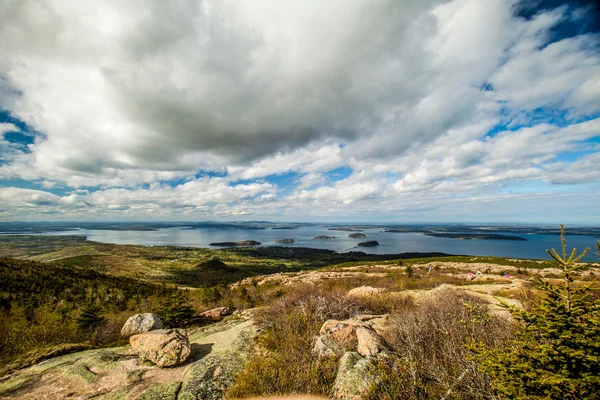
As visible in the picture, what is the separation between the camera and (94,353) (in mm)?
7227

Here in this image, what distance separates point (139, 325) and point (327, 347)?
887 centimetres

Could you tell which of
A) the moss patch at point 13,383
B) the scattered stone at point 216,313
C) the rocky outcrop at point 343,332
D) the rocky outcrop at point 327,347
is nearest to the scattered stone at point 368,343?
the rocky outcrop at point 343,332

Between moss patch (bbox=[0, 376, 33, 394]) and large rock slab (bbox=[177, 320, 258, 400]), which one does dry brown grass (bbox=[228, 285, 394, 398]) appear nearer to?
large rock slab (bbox=[177, 320, 258, 400])

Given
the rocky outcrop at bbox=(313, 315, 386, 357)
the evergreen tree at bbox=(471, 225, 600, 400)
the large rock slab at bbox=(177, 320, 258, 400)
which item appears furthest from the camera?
the rocky outcrop at bbox=(313, 315, 386, 357)

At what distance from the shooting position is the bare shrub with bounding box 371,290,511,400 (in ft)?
13.7

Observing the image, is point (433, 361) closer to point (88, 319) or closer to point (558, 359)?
point (558, 359)

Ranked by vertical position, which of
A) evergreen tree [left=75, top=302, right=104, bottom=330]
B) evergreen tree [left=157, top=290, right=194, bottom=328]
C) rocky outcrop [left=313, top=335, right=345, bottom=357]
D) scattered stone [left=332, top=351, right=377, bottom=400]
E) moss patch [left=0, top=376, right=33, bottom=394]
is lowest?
evergreen tree [left=157, top=290, right=194, bottom=328]

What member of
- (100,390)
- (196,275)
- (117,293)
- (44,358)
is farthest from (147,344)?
(196,275)

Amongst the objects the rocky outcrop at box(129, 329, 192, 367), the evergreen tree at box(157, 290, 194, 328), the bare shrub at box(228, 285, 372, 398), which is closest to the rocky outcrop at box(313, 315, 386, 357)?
the bare shrub at box(228, 285, 372, 398)

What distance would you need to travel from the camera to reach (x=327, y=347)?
636 centimetres

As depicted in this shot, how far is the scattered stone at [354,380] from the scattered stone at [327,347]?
666 mm

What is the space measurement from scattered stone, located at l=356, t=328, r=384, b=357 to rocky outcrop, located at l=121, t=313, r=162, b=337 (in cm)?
932

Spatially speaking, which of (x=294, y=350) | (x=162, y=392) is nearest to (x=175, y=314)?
(x=162, y=392)

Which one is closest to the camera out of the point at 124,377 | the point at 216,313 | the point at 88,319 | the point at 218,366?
the point at 124,377
